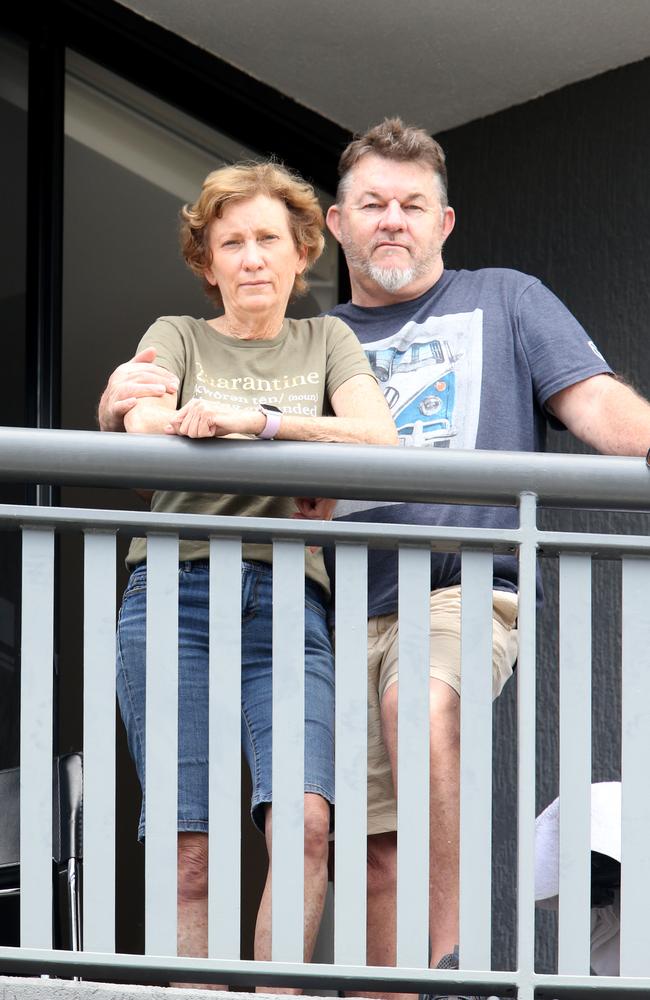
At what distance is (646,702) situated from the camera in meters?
2.98

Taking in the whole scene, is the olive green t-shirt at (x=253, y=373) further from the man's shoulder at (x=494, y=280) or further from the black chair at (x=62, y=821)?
the black chair at (x=62, y=821)

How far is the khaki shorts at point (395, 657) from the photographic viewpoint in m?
3.39

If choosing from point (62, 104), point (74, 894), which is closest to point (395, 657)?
point (74, 894)

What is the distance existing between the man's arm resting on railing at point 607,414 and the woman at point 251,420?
1.50 ft

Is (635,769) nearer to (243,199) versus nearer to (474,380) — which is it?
(474,380)

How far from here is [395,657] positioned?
346 cm

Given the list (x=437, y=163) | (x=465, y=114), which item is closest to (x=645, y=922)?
(x=437, y=163)

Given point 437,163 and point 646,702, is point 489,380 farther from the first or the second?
point 646,702

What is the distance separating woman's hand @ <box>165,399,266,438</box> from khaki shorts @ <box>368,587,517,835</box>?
2.17 ft

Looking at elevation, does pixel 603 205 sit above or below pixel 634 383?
above

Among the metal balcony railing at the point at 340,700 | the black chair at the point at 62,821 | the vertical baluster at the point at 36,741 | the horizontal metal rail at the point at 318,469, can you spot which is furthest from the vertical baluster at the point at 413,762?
the black chair at the point at 62,821

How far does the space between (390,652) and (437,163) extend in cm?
119

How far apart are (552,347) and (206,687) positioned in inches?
42.1

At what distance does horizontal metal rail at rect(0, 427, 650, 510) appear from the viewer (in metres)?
2.94
